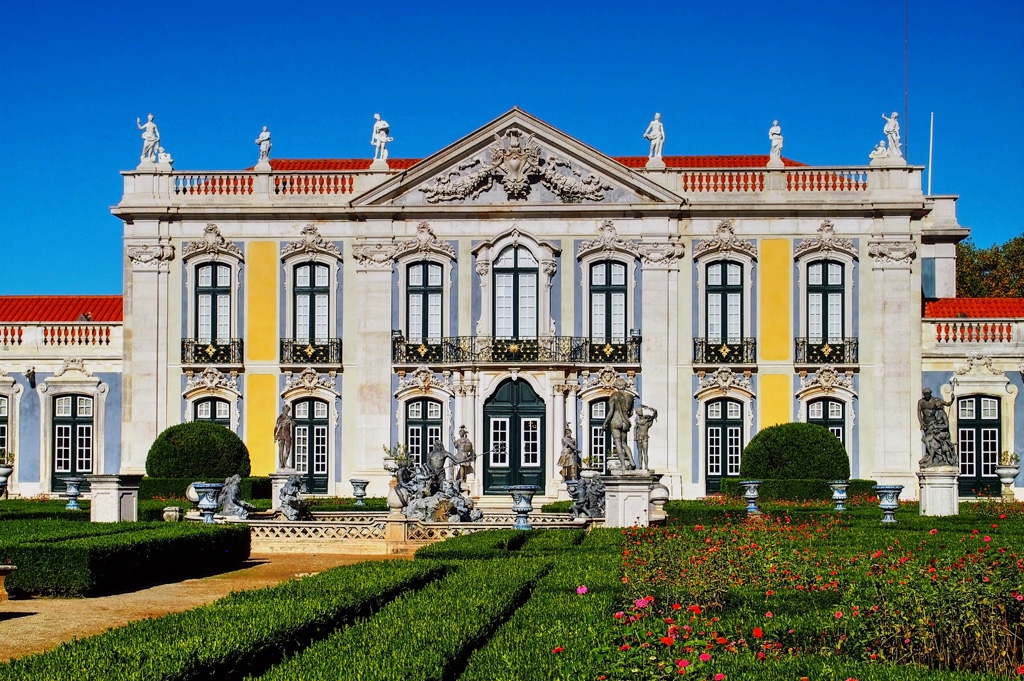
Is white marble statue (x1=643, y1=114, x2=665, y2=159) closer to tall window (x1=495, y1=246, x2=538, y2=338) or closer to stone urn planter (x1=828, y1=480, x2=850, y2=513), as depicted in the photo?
tall window (x1=495, y1=246, x2=538, y2=338)

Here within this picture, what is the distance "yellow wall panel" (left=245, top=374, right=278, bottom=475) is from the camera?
1299 inches

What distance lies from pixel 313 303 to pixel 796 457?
40.0ft

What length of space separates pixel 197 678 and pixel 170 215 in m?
25.8

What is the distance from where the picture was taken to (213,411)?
109 ft

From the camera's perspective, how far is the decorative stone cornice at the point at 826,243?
32219mm

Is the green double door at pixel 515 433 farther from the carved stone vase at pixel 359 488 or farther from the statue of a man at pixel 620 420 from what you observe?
the statue of a man at pixel 620 420

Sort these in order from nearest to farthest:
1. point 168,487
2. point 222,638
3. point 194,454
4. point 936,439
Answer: point 222,638 < point 936,439 < point 168,487 < point 194,454

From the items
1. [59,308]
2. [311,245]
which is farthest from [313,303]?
[59,308]

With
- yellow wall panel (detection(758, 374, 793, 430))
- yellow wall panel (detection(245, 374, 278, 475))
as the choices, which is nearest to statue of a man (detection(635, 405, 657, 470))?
yellow wall panel (detection(758, 374, 793, 430))

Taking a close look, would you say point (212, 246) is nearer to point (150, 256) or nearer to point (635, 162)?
point (150, 256)

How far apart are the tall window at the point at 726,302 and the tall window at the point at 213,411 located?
1192 centimetres

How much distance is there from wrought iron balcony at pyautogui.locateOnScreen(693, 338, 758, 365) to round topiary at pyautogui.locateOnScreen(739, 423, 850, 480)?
290 centimetres

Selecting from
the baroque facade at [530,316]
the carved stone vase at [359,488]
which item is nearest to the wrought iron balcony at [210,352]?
the baroque facade at [530,316]

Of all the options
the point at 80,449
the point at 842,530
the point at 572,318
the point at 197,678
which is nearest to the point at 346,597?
the point at 197,678
